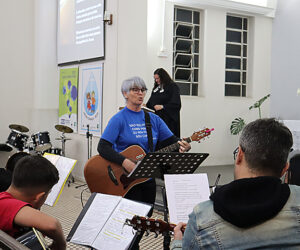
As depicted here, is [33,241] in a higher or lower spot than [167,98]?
lower

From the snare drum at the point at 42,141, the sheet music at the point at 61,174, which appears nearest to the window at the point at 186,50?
the snare drum at the point at 42,141

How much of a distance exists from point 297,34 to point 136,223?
25.0 feet

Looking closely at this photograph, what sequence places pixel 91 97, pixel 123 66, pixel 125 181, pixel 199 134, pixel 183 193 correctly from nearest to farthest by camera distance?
1. pixel 183 193
2. pixel 125 181
3. pixel 199 134
4. pixel 123 66
5. pixel 91 97

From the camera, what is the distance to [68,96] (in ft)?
26.5

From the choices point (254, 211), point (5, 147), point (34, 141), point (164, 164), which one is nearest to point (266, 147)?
point (254, 211)

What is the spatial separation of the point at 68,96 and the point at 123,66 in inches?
83.5

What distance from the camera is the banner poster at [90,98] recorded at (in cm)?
699

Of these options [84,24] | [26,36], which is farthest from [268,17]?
[26,36]

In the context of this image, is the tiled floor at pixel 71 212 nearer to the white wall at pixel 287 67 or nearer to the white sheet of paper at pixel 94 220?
the white sheet of paper at pixel 94 220

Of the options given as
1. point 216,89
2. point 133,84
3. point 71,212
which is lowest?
point 71,212

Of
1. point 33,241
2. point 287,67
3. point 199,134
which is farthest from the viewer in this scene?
point 287,67

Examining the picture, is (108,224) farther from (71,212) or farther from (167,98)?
(167,98)

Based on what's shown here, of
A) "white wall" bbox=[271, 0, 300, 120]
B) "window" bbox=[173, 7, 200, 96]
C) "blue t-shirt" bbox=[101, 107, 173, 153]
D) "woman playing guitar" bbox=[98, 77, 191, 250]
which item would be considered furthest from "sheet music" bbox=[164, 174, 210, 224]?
"window" bbox=[173, 7, 200, 96]

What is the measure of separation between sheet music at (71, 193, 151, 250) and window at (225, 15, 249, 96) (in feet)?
26.3
